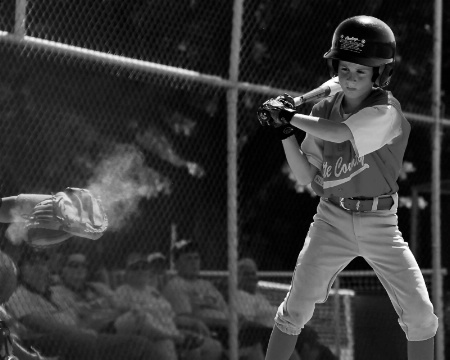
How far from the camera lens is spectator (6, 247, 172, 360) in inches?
208

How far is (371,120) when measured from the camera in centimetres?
434

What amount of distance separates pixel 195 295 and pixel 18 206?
1277mm

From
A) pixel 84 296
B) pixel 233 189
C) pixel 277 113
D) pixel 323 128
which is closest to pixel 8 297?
pixel 84 296

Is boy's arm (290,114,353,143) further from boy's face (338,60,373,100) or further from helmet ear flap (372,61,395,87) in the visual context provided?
helmet ear flap (372,61,395,87)

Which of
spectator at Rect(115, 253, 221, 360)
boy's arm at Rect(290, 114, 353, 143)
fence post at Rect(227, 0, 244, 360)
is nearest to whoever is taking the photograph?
boy's arm at Rect(290, 114, 353, 143)

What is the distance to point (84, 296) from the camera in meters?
5.48

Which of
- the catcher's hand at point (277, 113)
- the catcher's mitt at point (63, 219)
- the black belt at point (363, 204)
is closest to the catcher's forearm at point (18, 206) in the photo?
the catcher's mitt at point (63, 219)

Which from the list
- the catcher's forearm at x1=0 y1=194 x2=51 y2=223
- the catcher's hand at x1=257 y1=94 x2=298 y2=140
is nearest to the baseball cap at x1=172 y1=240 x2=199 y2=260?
the catcher's forearm at x1=0 y1=194 x2=51 y2=223

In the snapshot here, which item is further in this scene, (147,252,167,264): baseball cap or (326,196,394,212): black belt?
(147,252,167,264): baseball cap

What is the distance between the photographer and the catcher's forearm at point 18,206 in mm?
5198

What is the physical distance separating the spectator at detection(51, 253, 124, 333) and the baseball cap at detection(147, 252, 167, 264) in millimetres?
324

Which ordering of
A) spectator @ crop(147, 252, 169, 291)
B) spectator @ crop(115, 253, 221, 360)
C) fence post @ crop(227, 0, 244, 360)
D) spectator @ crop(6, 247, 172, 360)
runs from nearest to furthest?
spectator @ crop(6, 247, 172, 360) < spectator @ crop(115, 253, 221, 360) < spectator @ crop(147, 252, 169, 291) < fence post @ crop(227, 0, 244, 360)

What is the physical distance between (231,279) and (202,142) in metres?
0.86

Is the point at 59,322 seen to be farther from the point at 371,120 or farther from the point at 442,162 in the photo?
the point at 442,162
